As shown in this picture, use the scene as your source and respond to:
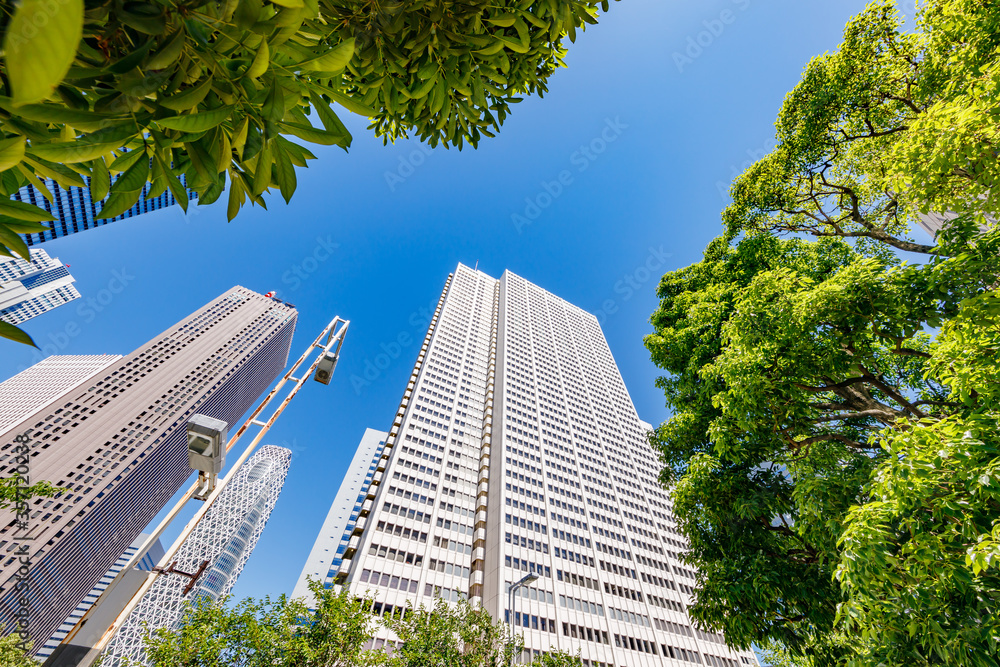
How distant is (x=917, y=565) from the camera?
12.1ft

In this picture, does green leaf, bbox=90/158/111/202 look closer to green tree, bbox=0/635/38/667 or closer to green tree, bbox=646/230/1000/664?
green tree, bbox=646/230/1000/664

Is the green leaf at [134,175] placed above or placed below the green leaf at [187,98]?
below

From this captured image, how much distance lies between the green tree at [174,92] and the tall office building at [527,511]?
35.6 meters

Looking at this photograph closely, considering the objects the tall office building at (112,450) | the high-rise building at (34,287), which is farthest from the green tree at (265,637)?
the high-rise building at (34,287)

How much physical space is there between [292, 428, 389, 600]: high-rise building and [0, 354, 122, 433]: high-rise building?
7273 centimetres

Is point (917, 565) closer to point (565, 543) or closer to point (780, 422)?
point (780, 422)

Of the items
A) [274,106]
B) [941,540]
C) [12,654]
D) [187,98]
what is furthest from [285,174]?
[12,654]

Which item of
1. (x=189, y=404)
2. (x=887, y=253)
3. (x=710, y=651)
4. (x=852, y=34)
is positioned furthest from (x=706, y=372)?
(x=189, y=404)

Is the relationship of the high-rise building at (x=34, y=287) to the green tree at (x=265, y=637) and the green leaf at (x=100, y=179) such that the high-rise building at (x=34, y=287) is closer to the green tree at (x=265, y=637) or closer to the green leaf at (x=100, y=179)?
the green tree at (x=265, y=637)

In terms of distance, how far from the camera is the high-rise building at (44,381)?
114 metres

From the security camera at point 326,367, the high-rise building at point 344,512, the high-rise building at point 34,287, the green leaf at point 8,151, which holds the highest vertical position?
the high-rise building at point 34,287

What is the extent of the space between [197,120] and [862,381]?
804 centimetres

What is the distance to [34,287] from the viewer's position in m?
129

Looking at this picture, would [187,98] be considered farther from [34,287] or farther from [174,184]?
[34,287]
